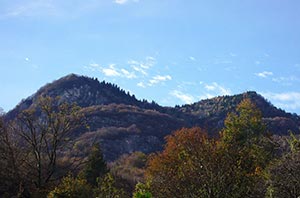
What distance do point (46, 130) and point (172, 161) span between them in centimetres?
1542

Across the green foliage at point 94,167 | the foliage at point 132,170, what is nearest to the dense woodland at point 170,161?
the green foliage at point 94,167

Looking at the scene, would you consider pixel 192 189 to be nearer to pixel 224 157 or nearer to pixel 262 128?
pixel 224 157

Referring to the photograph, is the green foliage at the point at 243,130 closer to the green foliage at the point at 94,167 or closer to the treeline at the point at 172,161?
the treeline at the point at 172,161

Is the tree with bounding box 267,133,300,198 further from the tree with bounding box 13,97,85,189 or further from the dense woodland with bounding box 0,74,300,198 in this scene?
the tree with bounding box 13,97,85,189

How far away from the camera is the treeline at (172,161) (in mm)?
21688

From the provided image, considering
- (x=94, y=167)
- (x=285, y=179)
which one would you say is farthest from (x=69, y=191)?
(x=94, y=167)

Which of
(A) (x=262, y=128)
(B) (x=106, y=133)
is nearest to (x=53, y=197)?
(A) (x=262, y=128)

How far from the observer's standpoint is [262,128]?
39500mm

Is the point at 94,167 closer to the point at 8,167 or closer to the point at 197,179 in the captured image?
the point at 8,167

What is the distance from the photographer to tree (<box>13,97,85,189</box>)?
3434cm

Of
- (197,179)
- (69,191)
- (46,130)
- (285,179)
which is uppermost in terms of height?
(46,130)

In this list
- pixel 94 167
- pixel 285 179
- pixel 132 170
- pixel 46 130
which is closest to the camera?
pixel 285 179

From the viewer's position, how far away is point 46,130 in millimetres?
34906

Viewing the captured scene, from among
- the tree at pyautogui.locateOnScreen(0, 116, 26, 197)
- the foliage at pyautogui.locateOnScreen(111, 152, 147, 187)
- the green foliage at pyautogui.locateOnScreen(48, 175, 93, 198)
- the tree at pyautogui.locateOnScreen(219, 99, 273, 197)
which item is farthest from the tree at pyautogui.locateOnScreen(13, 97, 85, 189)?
the foliage at pyautogui.locateOnScreen(111, 152, 147, 187)
